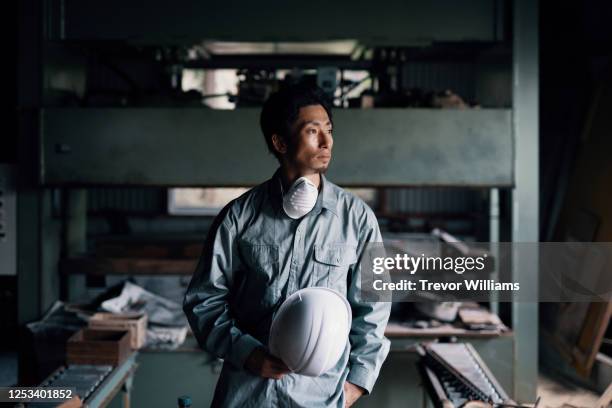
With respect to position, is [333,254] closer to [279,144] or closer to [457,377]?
[279,144]

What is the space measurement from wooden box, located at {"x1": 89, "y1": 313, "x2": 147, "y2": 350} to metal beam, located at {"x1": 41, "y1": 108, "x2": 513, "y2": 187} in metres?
0.64

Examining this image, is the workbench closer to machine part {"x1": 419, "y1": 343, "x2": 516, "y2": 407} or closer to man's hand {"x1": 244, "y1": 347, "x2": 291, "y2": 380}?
machine part {"x1": 419, "y1": 343, "x2": 516, "y2": 407}

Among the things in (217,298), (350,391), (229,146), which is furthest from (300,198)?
(229,146)

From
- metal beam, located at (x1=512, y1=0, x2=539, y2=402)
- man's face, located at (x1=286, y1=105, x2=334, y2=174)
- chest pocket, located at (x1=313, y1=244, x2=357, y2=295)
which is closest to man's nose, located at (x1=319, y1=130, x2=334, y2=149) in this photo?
man's face, located at (x1=286, y1=105, x2=334, y2=174)

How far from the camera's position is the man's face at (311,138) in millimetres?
1497

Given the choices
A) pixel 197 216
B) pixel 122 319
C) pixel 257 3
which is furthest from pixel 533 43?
pixel 197 216

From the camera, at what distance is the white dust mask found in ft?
4.86

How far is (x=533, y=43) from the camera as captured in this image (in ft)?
9.82

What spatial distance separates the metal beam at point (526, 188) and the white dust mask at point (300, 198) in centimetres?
184

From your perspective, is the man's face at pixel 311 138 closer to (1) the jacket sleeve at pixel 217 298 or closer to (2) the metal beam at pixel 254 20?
(1) the jacket sleeve at pixel 217 298

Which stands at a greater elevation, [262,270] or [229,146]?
[229,146]

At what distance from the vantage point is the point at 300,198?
1482 mm

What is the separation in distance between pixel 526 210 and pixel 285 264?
1985 millimetres

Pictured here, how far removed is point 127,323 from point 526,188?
6.74 feet
